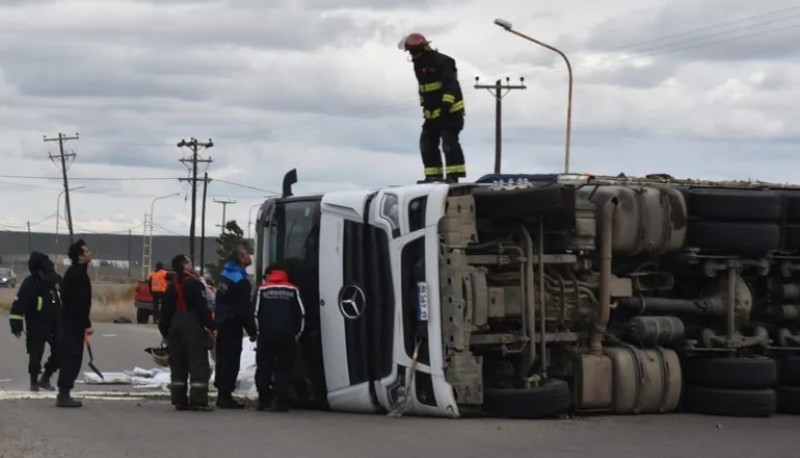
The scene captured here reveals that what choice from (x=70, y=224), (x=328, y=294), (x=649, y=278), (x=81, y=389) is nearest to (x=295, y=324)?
(x=328, y=294)

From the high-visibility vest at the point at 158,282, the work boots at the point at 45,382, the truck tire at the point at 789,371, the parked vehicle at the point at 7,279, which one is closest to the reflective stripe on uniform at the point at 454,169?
the truck tire at the point at 789,371

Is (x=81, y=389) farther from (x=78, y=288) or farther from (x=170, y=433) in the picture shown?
(x=170, y=433)

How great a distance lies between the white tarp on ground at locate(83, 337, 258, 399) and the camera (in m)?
15.3

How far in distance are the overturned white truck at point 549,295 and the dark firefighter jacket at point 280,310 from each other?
0.27m

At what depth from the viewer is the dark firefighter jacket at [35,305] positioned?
16109 millimetres

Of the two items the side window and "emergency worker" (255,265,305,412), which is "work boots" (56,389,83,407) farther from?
the side window

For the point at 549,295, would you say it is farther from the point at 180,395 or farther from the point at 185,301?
the point at 180,395

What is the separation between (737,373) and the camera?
506 inches

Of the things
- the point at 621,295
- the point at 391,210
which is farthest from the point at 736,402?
the point at 391,210

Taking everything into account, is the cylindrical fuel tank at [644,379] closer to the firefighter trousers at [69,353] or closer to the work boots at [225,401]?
the work boots at [225,401]

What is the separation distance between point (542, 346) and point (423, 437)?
2018mm

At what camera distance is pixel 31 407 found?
13.4 metres

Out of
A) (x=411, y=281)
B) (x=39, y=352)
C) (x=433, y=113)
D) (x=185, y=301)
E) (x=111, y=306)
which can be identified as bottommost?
(x=111, y=306)

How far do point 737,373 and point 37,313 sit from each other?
27.2 ft
